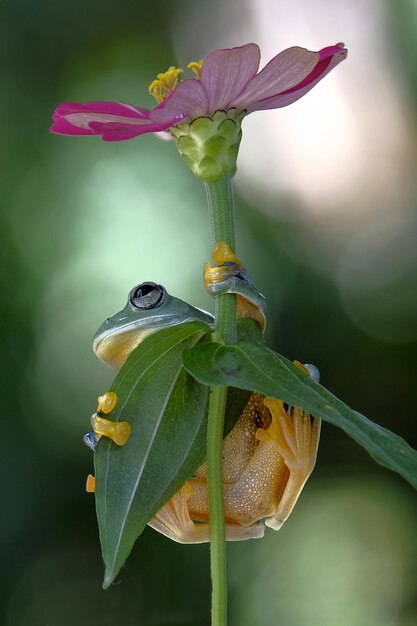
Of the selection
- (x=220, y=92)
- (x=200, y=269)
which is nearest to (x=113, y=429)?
(x=220, y=92)

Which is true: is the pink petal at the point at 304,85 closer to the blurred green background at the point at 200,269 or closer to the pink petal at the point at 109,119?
the pink petal at the point at 109,119

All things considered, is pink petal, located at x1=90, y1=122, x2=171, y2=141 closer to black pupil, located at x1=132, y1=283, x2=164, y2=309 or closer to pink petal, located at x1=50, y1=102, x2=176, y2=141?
pink petal, located at x1=50, y1=102, x2=176, y2=141

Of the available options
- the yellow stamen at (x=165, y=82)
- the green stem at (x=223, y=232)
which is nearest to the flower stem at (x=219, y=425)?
the green stem at (x=223, y=232)

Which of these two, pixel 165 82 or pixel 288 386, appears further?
pixel 165 82

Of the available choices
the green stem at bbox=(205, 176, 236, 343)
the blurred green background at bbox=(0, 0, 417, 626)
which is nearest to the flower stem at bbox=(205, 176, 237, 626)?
the green stem at bbox=(205, 176, 236, 343)

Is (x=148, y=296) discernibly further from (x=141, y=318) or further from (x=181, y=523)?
(x=181, y=523)

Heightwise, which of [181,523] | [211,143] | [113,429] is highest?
[211,143]

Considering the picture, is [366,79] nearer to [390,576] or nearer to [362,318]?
[362,318]

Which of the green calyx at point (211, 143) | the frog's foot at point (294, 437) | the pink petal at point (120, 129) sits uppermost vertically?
the pink petal at point (120, 129)

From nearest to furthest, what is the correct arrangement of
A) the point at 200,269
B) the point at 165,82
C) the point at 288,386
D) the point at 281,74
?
the point at 288,386 < the point at 281,74 < the point at 165,82 < the point at 200,269
